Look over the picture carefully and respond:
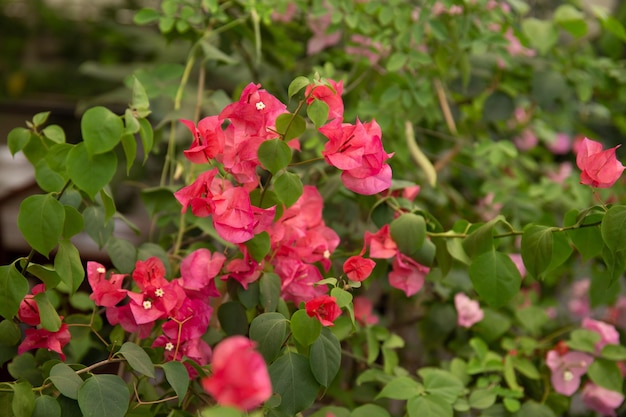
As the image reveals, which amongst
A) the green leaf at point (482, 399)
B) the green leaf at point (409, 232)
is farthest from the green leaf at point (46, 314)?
the green leaf at point (482, 399)

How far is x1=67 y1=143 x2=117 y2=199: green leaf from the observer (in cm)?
63

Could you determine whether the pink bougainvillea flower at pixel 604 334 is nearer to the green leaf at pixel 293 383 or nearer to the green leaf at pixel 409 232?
the green leaf at pixel 409 232

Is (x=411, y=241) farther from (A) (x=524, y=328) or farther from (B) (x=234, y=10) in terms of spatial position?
(B) (x=234, y=10)

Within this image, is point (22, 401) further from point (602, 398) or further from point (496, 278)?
point (602, 398)

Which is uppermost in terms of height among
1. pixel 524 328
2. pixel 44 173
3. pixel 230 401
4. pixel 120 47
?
pixel 230 401

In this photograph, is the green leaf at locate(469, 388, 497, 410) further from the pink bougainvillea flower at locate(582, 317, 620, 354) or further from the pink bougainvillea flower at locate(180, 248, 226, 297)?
the pink bougainvillea flower at locate(180, 248, 226, 297)

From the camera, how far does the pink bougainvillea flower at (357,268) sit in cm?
68

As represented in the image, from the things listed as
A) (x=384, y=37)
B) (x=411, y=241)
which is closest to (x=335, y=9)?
(x=384, y=37)

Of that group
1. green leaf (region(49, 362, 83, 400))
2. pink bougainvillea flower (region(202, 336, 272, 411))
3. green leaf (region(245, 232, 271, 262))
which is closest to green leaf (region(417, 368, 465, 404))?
green leaf (region(245, 232, 271, 262))

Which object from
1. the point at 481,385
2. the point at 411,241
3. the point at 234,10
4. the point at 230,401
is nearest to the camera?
the point at 230,401

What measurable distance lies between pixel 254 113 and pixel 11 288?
25 cm

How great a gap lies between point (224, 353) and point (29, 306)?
0.40 m

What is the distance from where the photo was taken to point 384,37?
1096 millimetres

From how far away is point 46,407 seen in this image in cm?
63
